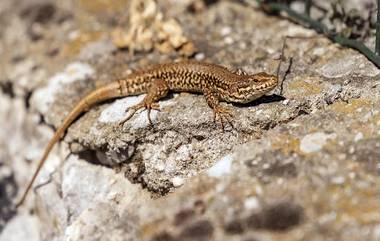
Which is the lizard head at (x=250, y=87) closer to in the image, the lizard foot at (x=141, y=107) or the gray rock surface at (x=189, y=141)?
the gray rock surface at (x=189, y=141)

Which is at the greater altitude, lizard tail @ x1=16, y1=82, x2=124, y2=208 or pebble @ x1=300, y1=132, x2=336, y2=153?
pebble @ x1=300, y1=132, x2=336, y2=153

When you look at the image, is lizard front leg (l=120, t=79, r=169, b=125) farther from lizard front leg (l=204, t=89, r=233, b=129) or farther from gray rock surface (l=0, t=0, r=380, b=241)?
lizard front leg (l=204, t=89, r=233, b=129)

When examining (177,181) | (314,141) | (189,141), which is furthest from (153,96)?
(314,141)

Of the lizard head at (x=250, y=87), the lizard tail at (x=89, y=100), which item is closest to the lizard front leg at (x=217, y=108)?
the lizard head at (x=250, y=87)

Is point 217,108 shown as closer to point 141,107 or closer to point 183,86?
point 183,86

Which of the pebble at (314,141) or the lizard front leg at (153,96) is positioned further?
the lizard front leg at (153,96)

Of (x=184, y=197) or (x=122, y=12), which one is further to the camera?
(x=122, y=12)

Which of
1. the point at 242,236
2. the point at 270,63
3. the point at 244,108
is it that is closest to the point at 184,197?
the point at 242,236

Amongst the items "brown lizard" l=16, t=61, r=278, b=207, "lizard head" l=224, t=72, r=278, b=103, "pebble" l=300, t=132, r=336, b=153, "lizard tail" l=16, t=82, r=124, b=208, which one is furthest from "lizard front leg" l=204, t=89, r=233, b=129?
"lizard tail" l=16, t=82, r=124, b=208

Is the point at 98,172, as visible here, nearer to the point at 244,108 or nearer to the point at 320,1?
the point at 244,108
